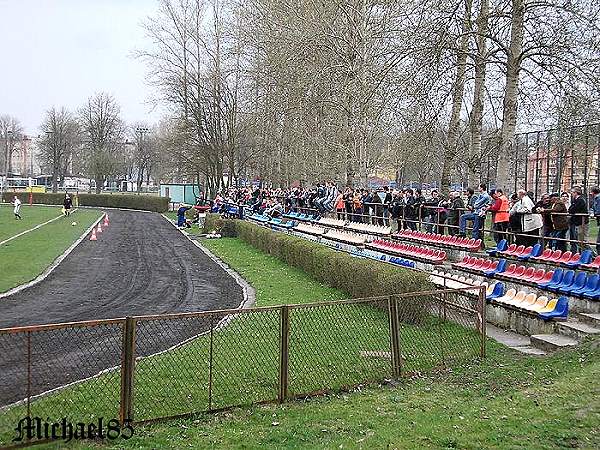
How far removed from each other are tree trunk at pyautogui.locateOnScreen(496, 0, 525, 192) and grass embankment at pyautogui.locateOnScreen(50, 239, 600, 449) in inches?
390

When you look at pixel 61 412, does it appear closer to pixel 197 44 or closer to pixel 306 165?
pixel 306 165

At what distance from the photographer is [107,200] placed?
7988 centimetres

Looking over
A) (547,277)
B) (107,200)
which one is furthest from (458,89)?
(107,200)

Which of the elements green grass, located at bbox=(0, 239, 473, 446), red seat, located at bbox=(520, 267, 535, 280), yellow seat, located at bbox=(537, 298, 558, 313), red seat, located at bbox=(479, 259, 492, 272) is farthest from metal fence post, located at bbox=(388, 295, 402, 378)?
red seat, located at bbox=(479, 259, 492, 272)

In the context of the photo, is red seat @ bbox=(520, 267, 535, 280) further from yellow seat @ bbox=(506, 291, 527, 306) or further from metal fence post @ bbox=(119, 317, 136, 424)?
metal fence post @ bbox=(119, 317, 136, 424)

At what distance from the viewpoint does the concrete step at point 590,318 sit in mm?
11470

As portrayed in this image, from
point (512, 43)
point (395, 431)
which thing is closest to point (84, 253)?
point (512, 43)

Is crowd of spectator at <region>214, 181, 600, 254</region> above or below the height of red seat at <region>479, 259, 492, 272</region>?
above

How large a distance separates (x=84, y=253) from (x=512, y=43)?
19252 millimetres

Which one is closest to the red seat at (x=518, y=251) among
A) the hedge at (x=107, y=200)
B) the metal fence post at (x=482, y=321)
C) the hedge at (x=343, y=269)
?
the hedge at (x=343, y=269)

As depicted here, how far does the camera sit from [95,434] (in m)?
7.02

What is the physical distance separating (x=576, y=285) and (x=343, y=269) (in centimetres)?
649

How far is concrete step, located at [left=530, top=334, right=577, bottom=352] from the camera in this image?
10930mm

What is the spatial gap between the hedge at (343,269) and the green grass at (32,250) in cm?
845
